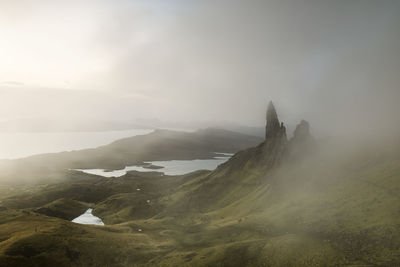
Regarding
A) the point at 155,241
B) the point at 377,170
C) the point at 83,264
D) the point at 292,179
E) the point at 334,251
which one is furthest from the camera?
the point at 292,179

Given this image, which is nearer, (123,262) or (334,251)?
(334,251)

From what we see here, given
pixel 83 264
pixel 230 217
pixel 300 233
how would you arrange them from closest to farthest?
1. pixel 83 264
2. pixel 300 233
3. pixel 230 217

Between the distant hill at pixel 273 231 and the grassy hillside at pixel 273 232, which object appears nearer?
the grassy hillside at pixel 273 232

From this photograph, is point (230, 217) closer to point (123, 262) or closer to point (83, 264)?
point (123, 262)

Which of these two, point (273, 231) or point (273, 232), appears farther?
point (273, 231)

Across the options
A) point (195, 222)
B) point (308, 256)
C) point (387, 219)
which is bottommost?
point (195, 222)

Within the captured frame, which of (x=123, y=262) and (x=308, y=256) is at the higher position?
(x=308, y=256)

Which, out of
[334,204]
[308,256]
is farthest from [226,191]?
[308,256]

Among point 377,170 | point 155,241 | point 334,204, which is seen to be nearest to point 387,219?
point 334,204

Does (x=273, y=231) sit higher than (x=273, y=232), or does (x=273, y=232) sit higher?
(x=273, y=231)

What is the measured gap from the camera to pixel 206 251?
95.5 metres

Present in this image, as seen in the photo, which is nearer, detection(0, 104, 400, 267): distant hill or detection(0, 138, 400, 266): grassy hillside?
detection(0, 138, 400, 266): grassy hillside

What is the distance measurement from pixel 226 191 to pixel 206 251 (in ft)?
338

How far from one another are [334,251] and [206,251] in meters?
40.9
